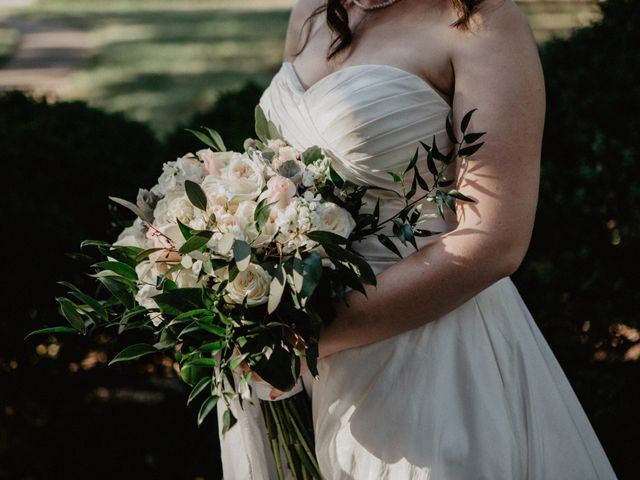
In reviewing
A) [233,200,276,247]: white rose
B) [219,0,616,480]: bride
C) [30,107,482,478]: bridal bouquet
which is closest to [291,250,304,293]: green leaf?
[30,107,482,478]: bridal bouquet

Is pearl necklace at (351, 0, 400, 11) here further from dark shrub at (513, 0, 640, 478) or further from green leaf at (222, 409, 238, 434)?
dark shrub at (513, 0, 640, 478)

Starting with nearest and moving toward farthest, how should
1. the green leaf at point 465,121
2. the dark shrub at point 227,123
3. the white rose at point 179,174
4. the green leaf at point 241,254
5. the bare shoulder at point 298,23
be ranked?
1. the green leaf at point 241,254
2. the green leaf at point 465,121
3. the white rose at point 179,174
4. the bare shoulder at point 298,23
5. the dark shrub at point 227,123

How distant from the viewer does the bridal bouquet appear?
1616 mm

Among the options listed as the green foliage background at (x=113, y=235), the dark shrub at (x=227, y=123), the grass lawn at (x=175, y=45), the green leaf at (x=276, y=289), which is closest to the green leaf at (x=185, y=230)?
the green leaf at (x=276, y=289)

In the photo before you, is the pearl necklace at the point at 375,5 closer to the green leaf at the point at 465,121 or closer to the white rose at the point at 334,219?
the green leaf at the point at 465,121

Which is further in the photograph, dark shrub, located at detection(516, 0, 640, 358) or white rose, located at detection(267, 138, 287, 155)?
dark shrub, located at detection(516, 0, 640, 358)

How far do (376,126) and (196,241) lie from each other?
0.59 meters

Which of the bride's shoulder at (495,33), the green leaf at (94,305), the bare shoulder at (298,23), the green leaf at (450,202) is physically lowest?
the green leaf at (94,305)

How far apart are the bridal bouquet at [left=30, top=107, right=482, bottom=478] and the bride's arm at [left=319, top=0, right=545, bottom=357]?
0.09 metres

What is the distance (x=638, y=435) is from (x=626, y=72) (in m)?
1.64

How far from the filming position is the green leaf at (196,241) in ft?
5.19

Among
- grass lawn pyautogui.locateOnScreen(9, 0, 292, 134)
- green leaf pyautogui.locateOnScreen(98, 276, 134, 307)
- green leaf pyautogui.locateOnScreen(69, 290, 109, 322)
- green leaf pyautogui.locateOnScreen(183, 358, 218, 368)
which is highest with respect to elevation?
green leaf pyautogui.locateOnScreen(98, 276, 134, 307)

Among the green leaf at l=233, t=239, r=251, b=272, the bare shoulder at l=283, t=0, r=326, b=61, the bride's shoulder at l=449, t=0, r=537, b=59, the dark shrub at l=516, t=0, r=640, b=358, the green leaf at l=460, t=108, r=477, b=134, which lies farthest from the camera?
the dark shrub at l=516, t=0, r=640, b=358

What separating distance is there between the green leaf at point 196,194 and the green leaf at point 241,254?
0.15 meters
